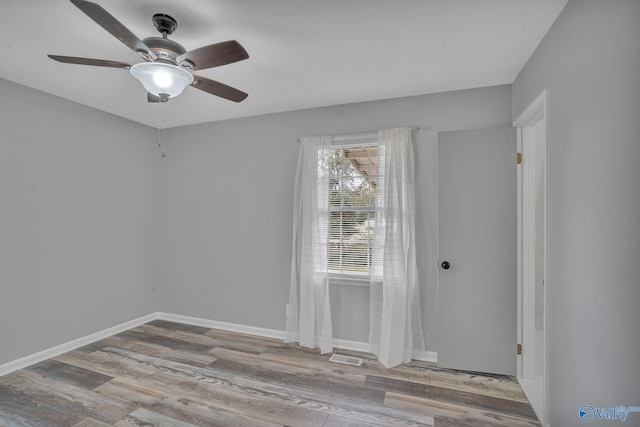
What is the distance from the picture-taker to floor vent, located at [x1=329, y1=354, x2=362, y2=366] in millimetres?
2936

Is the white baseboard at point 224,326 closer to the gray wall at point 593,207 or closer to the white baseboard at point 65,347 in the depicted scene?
the white baseboard at point 65,347

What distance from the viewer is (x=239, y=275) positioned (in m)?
3.74

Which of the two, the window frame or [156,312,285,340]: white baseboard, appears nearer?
the window frame

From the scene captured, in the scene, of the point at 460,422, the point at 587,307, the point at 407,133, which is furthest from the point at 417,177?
the point at 460,422

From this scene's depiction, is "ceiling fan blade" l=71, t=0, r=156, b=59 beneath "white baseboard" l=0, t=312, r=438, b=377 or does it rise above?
above

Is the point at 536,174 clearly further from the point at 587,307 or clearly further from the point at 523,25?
the point at 587,307

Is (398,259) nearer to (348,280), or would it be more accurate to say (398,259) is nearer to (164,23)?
(348,280)

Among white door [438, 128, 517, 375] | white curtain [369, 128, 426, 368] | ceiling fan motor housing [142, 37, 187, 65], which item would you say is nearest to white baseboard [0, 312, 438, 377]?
white curtain [369, 128, 426, 368]

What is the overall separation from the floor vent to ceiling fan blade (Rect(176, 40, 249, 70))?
8.93ft

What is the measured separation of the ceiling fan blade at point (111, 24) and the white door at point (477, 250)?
240cm

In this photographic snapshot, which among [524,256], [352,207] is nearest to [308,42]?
[352,207]

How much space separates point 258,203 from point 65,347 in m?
2.47

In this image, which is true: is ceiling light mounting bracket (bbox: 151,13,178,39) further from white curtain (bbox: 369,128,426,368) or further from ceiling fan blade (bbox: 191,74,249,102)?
white curtain (bbox: 369,128,426,368)

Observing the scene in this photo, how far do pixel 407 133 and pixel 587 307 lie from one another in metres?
2.01
